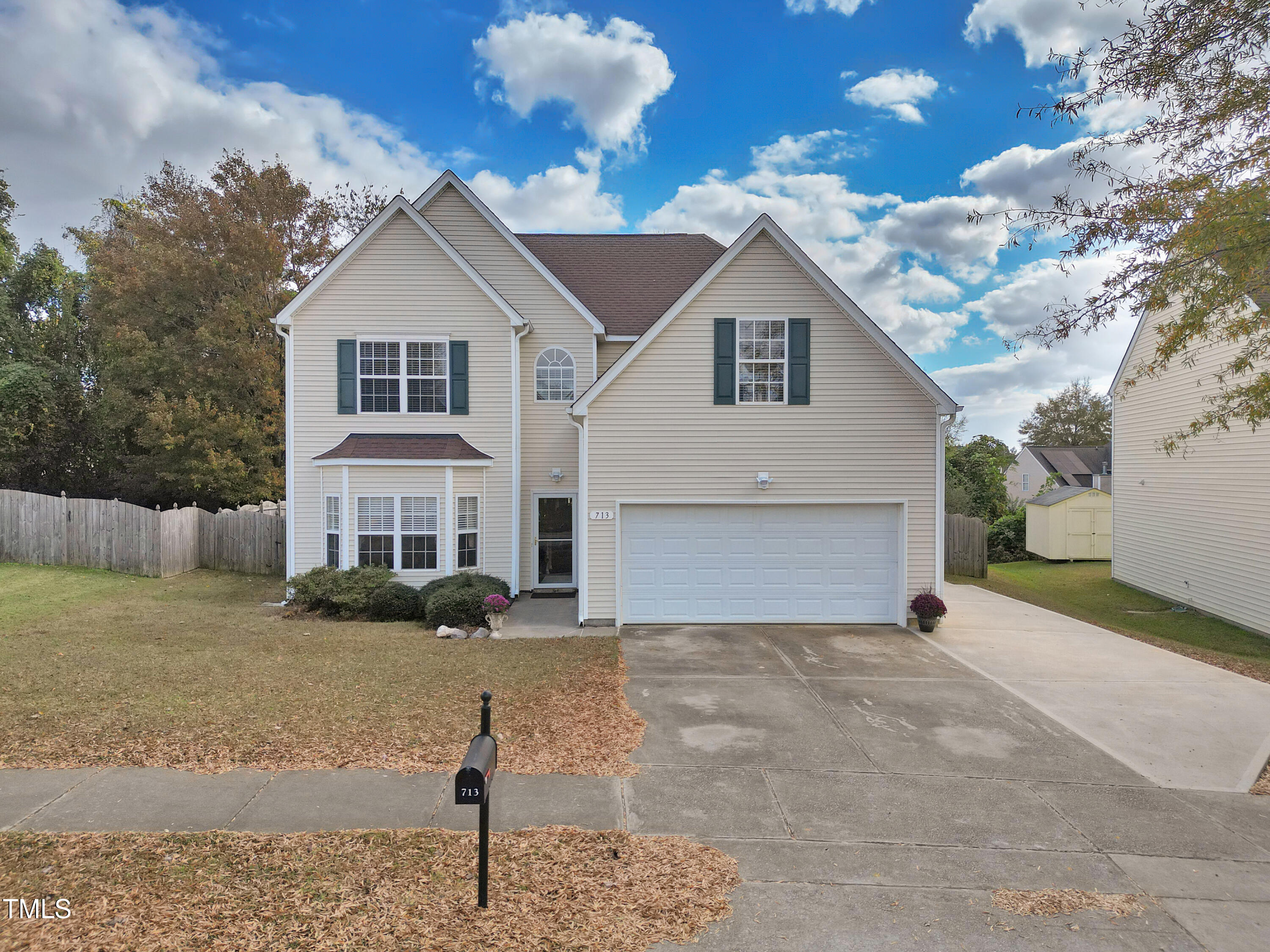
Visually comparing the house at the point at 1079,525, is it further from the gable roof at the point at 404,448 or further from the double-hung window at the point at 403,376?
the double-hung window at the point at 403,376

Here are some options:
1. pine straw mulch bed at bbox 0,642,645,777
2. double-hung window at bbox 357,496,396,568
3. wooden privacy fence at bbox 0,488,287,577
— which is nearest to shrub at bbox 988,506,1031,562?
double-hung window at bbox 357,496,396,568

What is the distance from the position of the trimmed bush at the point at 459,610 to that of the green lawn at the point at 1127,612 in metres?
12.2

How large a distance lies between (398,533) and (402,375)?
3430 millimetres

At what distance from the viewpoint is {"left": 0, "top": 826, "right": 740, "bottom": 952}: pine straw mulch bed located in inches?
138

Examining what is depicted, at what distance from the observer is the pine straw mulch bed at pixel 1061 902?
3.99 meters

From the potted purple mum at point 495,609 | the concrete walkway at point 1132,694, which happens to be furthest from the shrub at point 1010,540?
the potted purple mum at point 495,609

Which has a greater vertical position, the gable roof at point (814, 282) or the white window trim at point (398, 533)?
the gable roof at point (814, 282)

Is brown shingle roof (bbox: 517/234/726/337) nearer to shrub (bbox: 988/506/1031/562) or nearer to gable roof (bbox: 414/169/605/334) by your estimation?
gable roof (bbox: 414/169/605/334)

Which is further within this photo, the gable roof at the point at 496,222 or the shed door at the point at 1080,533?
the shed door at the point at 1080,533

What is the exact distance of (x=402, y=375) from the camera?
1384 cm

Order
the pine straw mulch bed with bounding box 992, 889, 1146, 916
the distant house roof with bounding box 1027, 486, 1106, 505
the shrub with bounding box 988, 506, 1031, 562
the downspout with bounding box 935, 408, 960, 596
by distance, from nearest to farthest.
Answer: the pine straw mulch bed with bounding box 992, 889, 1146, 916
the downspout with bounding box 935, 408, 960, 596
the distant house roof with bounding box 1027, 486, 1106, 505
the shrub with bounding box 988, 506, 1031, 562

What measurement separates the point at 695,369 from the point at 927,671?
6.25m

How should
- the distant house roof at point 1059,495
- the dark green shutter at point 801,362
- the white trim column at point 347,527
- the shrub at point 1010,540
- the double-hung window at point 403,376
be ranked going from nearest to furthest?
the dark green shutter at point 801,362, the white trim column at point 347,527, the double-hung window at point 403,376, the distant house roof at point 1059,495, the shrub at point 1010,540

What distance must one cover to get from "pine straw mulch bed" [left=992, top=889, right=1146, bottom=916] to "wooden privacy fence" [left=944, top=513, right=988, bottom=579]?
16510 mm
